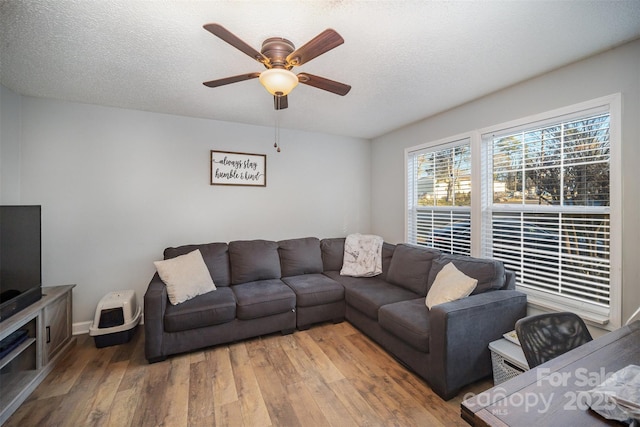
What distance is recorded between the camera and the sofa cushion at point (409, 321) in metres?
1.99

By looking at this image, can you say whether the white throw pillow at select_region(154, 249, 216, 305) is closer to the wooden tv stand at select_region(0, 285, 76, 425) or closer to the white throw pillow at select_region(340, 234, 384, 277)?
the wooden tv stand at select_region(0, 285, 76, 425)

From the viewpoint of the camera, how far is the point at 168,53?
1.89m

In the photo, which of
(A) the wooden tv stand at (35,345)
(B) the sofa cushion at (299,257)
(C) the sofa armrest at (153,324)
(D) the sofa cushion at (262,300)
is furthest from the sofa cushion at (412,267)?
(A) the wooden tv stand at (35,345)

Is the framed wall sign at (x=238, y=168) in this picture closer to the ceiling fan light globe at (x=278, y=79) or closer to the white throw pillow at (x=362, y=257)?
the white throw pillow at (x=362, y=257)

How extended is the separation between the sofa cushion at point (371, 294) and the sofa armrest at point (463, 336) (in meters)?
0.67

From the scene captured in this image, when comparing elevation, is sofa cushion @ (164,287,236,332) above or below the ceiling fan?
below

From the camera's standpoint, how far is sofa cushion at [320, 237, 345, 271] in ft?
11.9

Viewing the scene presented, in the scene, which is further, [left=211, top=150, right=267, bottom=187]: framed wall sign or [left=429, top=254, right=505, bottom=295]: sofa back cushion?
[left=211, top=150, right=267, bottom=187]: framed wall sign

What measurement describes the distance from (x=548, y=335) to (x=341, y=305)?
6.52ft

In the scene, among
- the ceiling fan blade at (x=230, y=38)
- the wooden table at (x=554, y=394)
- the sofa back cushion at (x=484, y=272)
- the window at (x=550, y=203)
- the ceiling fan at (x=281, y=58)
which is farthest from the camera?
the sofa back cushion at (x=484, y=272)

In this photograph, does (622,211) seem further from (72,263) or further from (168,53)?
(72,263)

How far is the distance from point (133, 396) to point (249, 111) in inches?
111

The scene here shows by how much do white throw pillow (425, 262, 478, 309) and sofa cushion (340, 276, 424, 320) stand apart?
38cm

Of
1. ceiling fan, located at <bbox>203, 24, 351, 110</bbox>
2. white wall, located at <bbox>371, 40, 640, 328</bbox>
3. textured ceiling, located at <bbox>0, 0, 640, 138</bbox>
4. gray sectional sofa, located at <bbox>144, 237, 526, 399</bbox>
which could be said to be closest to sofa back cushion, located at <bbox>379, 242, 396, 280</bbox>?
gray sectional sofa, located at <bbox>144, 237, 526, 399</bbox>
